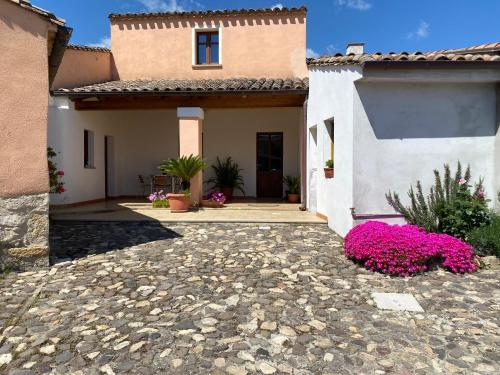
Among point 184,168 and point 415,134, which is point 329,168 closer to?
point 415,134

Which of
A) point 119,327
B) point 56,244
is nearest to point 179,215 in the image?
point 56,244

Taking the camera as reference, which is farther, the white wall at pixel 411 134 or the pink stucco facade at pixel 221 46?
the pink stucco facade at pixel 221 46

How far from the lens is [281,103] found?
10.6 meters

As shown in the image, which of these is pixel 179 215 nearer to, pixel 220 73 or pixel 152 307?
pixel 152 307

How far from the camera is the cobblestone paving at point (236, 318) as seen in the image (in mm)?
2879

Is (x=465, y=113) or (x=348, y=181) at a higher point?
(x=465, y=113)

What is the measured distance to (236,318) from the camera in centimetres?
362

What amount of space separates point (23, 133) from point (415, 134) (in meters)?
6.05

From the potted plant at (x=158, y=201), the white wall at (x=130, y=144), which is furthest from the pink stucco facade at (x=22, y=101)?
the white wall at (x=130, y=144)

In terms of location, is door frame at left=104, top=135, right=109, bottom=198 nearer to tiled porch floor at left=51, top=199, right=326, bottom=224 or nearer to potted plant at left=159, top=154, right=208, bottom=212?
tiled porch floor at left=51, top=199, right=326, bottom=224

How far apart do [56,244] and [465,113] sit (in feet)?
24.3

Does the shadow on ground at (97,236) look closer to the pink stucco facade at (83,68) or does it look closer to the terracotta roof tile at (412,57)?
the terracotta roof tile at (412,57)

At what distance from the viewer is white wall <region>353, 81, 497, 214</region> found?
20.3 ft

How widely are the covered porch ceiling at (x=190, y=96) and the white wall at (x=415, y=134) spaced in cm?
372
